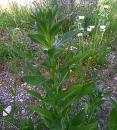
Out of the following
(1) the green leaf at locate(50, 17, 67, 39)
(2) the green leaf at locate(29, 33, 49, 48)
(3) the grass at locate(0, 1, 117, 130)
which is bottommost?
(3) the grass at locate(0, 1, 117, 130)

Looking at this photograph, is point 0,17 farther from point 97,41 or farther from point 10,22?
point 97,41

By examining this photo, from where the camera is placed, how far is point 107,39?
18.1 feet

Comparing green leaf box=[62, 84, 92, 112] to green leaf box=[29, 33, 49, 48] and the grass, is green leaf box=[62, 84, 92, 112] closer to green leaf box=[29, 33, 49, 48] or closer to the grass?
the grass

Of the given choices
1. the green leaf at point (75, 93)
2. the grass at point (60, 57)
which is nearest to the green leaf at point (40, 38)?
the grass at point (60, 57)

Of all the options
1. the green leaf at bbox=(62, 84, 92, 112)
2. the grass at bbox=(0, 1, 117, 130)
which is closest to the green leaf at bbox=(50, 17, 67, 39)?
the grass at bbox=(0, 1, 117, 130)

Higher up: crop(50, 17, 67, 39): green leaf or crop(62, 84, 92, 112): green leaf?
crop(50, 17, 67, 39): green leaf

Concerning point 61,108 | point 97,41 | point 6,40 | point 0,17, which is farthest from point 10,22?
point 61,108

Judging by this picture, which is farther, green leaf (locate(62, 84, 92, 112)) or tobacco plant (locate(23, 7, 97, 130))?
green leaf (locate(62, 84, 92, 112))

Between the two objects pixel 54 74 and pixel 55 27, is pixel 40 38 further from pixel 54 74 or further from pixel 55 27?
pixel 54 74

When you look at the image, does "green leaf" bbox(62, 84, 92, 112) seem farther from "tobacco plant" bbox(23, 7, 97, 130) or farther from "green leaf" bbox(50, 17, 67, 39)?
"green leaf" bbox(50, 17, 67, 39)

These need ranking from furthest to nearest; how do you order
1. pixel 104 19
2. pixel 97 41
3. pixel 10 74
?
pixel 104 19, pixel 97 41, pixel 10 74

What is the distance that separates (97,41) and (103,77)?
0.77 metres

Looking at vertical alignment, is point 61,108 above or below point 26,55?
below

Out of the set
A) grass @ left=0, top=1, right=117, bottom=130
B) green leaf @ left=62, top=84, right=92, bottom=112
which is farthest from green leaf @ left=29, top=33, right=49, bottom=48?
green leaf @ left=62, top=84, right=92, bottom=112
